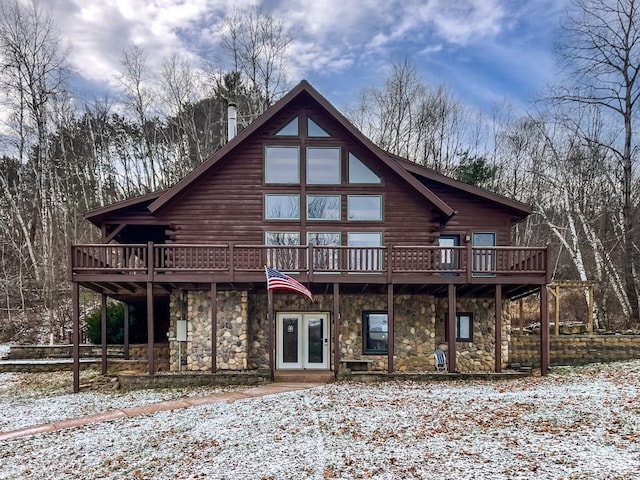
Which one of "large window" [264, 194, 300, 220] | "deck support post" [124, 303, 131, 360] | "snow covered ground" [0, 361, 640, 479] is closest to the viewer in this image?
"snow covered ground" [0, 361, 640, 479]

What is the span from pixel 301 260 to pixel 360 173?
334cm

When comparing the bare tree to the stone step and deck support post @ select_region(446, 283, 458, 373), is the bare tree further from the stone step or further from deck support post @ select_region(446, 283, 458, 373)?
the stone step

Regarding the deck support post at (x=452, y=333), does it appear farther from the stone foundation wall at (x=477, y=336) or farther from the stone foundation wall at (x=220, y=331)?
the stone foundation wall at (x=220, y=331)

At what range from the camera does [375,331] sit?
49.5 ft

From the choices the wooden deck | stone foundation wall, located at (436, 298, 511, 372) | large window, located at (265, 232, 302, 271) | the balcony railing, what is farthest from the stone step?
stone foundation wall, located at (436, 298, 511, 372)

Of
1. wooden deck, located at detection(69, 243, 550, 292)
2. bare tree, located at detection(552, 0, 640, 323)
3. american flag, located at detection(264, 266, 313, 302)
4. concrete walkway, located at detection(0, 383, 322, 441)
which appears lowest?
concrete walkway, located at detection(0, 383, 322, 441)

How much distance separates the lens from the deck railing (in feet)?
43.7

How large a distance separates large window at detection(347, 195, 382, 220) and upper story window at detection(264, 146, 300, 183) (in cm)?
178

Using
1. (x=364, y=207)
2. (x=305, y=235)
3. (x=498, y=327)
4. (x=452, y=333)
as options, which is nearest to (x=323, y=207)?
(x=305, y=235)

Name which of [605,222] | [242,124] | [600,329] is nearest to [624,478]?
[600,329]

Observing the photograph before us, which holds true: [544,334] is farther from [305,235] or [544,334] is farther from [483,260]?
[305,235]

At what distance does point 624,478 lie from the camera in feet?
19.4

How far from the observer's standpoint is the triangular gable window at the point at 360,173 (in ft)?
49.4

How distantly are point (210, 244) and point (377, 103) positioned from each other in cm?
2158
